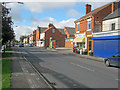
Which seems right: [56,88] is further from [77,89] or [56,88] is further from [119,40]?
[119,40]

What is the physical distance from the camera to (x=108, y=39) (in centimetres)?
1881

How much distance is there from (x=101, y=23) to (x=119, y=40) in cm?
859

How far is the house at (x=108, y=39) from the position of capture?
1738 centimetres

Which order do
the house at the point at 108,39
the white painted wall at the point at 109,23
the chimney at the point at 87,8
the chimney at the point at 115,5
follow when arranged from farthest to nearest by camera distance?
the chimney at the point at 87,8
the chimney at the point at 115,5
the white painted wall at the point at 109,23
the house at the point at 108,39

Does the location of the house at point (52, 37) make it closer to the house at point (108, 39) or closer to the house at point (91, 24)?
the house at point (91, 24)

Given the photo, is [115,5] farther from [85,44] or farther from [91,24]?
[85,44]

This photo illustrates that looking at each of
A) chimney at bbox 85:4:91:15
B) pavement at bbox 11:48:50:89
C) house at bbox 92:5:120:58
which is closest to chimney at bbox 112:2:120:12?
house at bbox 92:5:120:58

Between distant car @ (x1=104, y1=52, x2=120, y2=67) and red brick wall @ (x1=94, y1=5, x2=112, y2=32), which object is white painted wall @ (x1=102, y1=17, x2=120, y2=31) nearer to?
red brick wall @ (x1=94, y1=5, x2=112, y2=32)

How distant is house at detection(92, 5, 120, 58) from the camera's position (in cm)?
1738

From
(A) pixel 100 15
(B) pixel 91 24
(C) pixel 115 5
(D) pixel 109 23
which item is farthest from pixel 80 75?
(C) pixel 115 5

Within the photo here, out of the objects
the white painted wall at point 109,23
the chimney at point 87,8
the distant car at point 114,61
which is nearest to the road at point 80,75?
the distant car at point 114,61

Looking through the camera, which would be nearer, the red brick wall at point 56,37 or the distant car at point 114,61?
the distant car at point 114,61

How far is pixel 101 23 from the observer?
971 inches

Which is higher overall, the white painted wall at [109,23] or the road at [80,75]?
the white painted wall at [109,23]
